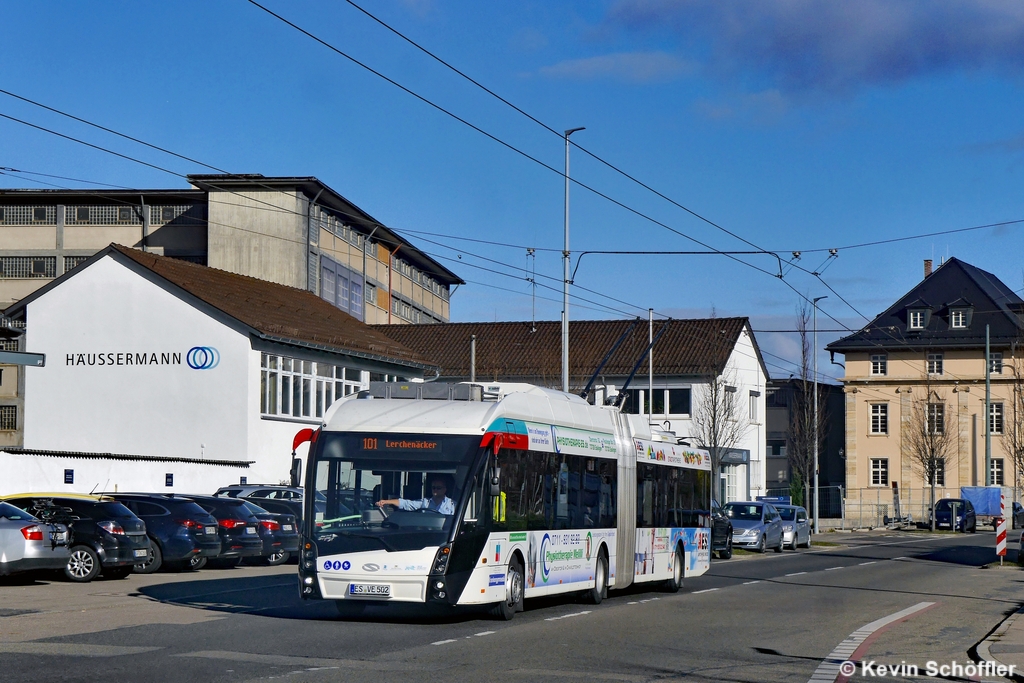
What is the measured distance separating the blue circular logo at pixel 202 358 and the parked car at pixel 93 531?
779 inches

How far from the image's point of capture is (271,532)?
1132 inches

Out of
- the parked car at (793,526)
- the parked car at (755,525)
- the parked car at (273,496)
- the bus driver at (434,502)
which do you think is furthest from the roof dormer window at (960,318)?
the bus driver at (434,502)

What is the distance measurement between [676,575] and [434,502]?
9.27m

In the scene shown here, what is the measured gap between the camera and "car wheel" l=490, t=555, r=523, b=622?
650 inches

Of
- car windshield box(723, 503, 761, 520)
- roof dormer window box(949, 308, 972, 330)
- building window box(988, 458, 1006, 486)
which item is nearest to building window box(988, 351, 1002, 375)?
roof dormer window box(949, 308, 972, 330)

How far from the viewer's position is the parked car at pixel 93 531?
73.9ft

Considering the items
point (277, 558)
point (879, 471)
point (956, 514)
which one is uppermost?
point (879, 471)

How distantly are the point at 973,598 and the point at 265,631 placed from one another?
13531mm

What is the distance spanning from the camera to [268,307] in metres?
47.9

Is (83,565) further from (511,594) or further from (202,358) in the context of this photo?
(202,358)

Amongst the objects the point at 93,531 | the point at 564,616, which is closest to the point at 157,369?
the point at 93,531

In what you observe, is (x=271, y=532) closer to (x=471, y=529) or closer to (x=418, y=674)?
(x=471, y=529)

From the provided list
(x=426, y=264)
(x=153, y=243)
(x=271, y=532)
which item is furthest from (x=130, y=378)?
(x=426, y=264)

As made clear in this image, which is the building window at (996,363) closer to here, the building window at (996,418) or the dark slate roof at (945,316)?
the dark slate roof at (945,316)
